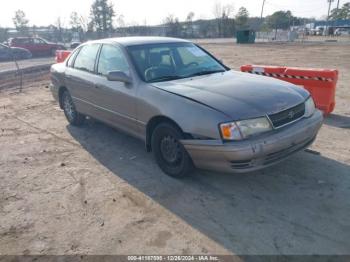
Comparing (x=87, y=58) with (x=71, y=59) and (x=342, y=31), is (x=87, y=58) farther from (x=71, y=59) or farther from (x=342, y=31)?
(x=342, y=31)

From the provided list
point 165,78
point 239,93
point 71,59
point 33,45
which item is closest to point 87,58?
point 71,59

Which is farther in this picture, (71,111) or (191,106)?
(71,111)

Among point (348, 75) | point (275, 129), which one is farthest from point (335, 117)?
point (348, 75)

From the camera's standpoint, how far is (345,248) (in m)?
2.69

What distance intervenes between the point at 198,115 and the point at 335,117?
408cm

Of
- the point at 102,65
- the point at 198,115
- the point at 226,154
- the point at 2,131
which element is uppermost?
the point at 102,65

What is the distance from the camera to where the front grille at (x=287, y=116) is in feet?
11.2

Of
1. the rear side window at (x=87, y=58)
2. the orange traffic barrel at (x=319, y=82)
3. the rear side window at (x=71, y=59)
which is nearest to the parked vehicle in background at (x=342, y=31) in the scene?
the orange traffic barrel at (x=319, y=82)

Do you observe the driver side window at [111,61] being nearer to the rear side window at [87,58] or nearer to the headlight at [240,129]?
the rear side window at [87,58]

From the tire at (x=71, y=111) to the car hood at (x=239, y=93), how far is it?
265 centimetres

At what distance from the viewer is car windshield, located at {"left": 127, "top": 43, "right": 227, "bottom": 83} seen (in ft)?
13.9

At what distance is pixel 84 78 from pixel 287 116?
11.0ft

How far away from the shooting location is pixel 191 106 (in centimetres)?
345

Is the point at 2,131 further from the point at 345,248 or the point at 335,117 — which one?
the point at 335,117
